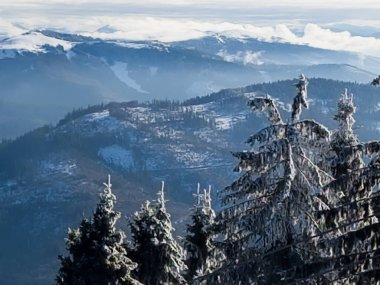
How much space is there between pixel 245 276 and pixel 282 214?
2.55 m

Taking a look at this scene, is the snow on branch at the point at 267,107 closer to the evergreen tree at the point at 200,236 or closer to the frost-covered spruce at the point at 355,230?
the frost-covered spruce at the point at 355,230

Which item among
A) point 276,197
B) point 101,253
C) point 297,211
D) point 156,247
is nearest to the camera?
point 276,197

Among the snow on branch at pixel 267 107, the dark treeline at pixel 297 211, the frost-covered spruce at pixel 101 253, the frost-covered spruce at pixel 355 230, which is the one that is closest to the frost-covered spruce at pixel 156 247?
the frost-covered spruce at pixel 101 253

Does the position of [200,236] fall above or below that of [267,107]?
below

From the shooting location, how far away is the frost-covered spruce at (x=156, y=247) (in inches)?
1547

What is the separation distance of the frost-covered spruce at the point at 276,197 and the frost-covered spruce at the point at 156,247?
46.2 ft

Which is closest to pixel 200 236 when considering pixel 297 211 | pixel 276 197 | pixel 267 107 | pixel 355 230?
pixel 297 211

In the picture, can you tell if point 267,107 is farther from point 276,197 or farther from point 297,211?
point 297,211

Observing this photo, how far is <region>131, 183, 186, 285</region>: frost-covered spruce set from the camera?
129 ft

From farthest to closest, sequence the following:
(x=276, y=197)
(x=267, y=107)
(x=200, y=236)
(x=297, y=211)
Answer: (x=200, y=236) → (x=267, y=107) → (x=297, y=211) → (x=276, y=197)

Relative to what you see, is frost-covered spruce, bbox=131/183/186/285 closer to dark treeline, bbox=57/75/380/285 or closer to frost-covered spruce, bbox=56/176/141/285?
frost-covered spruce, bbox=56/176/141/285

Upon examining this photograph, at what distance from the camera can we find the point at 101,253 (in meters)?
35.7

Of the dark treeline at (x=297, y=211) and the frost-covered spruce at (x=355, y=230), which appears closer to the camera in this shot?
the frost-covered spruce at (x=355, y=230)

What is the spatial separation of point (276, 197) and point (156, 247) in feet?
53.7
